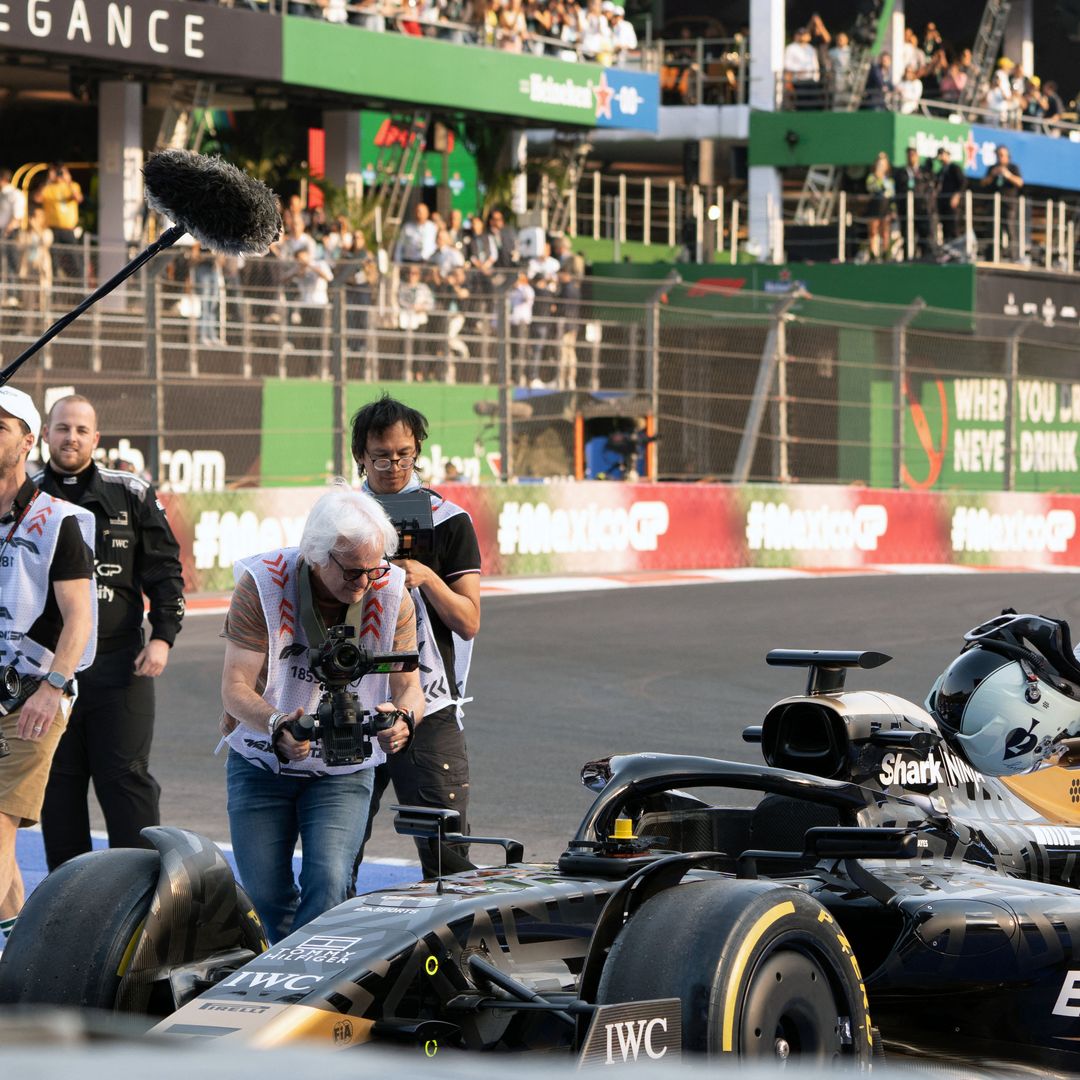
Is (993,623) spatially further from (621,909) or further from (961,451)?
(961,451)

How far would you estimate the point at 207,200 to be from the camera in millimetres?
5148

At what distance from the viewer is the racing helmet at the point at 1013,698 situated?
19.2 ft

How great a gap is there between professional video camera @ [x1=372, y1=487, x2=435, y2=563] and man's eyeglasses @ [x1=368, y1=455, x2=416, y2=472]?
80 mm

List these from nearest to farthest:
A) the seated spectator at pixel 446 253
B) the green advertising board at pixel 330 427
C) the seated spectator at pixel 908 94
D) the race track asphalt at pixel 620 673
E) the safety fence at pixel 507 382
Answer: the race track asphalt at pixel 620 673
the safety fence at pixel 507 382
the green advertising board at pixel 330 427
the seated spectator at pixel 446 253
the seated spectator at pixel 908 94

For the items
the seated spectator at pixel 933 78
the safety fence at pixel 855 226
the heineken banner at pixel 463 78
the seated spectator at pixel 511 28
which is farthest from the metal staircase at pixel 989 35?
the seated spectator at pixel 511 28

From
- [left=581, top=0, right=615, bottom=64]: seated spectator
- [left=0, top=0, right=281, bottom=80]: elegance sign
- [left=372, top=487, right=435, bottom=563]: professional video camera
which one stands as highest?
[left=581, top=0, right=615, bottom=64]: seated spectator

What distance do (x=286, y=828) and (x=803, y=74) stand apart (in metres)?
34.0

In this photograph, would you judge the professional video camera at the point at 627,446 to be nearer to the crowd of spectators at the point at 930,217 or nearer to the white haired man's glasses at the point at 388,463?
the crowd of spectators at the point at 930,217

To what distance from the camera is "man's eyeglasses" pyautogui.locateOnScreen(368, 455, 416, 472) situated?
5.79 m

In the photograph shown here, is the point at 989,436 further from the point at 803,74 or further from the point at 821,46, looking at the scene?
the point at 821,46

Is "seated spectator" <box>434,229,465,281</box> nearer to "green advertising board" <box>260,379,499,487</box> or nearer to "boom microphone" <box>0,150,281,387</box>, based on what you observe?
"green advertising board" <box>260,379,499,487</box>

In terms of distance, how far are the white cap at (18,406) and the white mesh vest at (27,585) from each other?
0.26m

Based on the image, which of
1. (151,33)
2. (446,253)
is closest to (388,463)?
(446,253)

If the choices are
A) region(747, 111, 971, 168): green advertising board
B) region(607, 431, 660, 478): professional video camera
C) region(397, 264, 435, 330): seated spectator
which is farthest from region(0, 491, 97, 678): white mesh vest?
region(747, 111, 971, 168): green advertising board
